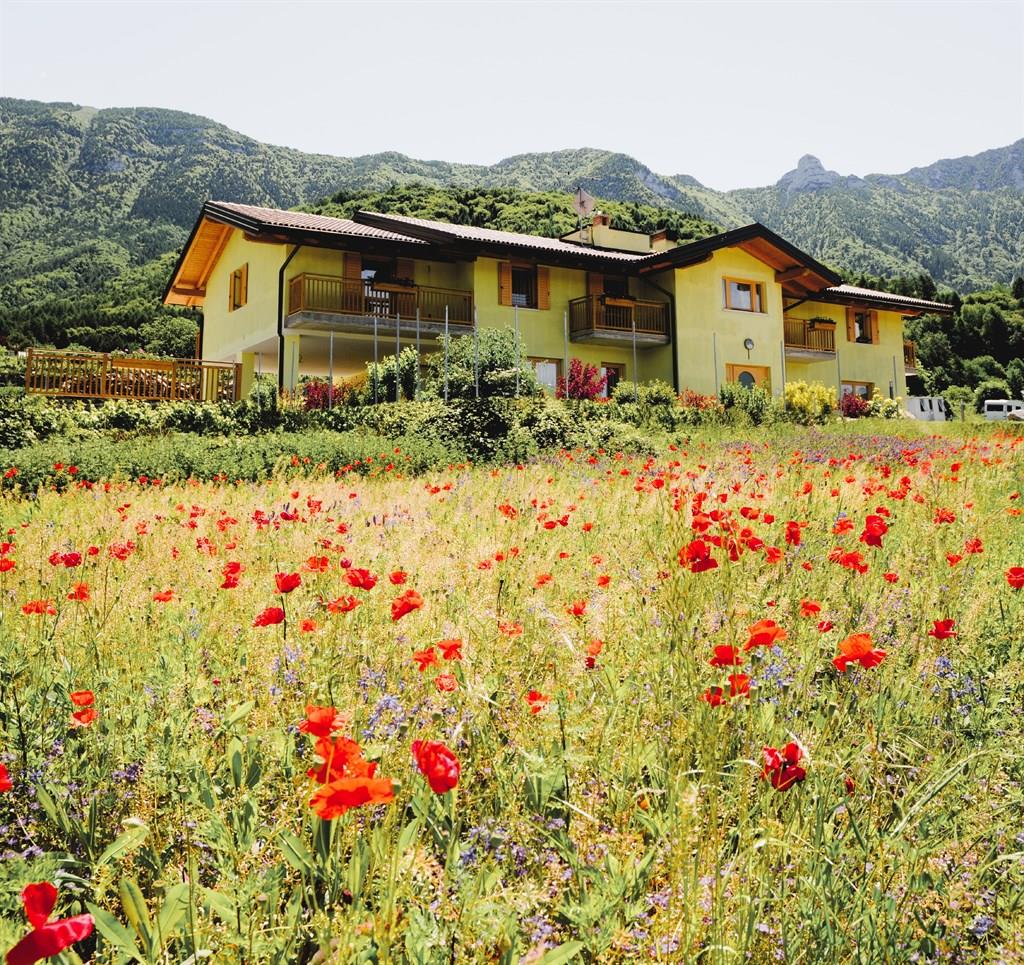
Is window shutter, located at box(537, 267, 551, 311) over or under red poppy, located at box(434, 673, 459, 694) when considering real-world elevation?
over

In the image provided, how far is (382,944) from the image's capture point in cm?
107

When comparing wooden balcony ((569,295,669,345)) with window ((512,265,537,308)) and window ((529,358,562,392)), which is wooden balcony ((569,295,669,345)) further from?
window ((512,265,537,308))

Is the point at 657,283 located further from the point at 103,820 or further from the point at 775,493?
the point at 103,820

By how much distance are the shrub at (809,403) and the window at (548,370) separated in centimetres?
735

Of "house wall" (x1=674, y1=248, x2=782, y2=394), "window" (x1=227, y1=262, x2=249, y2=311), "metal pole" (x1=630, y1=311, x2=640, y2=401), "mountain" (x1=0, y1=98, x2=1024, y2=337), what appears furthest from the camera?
"mountain" (x1=0, y1=98, x2=1024, y2=337)

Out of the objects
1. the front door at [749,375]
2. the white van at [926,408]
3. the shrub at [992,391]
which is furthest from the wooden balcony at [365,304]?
the shrub at [992,391]

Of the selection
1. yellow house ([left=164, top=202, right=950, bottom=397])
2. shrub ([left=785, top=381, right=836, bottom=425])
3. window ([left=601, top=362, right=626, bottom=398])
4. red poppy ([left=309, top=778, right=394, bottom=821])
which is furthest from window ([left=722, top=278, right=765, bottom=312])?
red poppy ([left=309, top=778, right=394, bottom=821])

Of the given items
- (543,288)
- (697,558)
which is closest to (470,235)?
(543,288)

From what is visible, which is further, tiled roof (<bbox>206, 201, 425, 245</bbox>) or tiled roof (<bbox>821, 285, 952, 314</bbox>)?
tiled roof (<bbox>821, 285, 952, 314</bbox>)

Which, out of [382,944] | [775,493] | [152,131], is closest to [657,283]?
[775,493]

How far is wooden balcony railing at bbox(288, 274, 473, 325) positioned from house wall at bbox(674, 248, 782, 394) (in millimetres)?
7890

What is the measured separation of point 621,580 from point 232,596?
6.20 ft

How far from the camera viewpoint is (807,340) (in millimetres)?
30188

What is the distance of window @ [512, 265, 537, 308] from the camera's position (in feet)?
82.8
